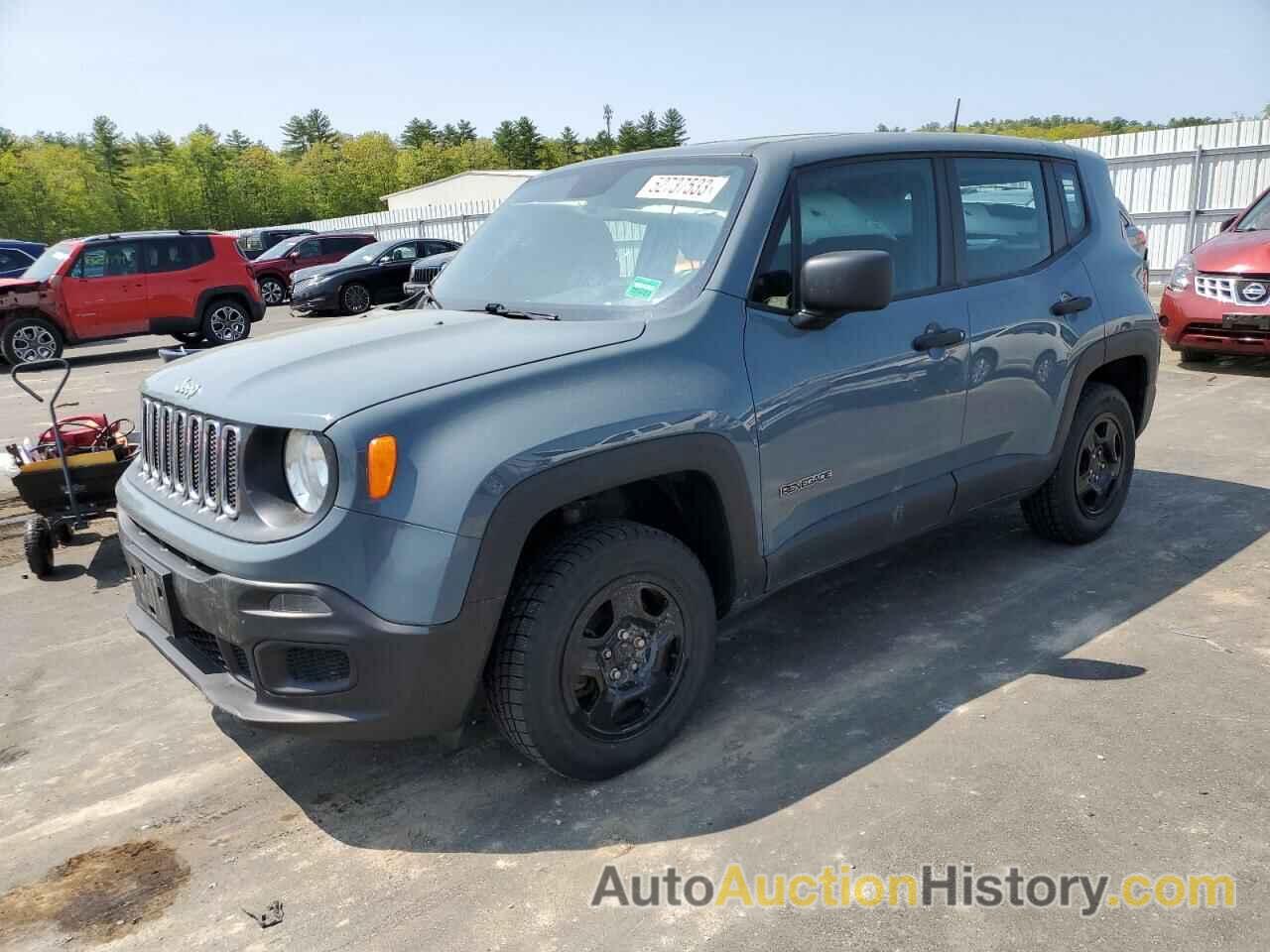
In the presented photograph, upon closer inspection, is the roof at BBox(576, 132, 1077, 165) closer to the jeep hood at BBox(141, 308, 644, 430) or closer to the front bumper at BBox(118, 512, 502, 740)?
the jeep hood at BBox(141, 308, 644, 430)

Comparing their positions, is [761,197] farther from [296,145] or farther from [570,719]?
[296,145]

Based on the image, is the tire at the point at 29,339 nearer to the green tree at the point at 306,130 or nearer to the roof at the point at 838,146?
the roof at the point at 838,146

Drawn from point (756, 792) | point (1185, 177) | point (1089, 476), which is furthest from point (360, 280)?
point (756, 792)

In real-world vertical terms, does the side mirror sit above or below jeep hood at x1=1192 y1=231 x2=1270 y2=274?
above

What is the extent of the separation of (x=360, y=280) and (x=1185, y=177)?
14.3 m

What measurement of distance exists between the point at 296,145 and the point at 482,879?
142 metres

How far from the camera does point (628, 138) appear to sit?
105 metres

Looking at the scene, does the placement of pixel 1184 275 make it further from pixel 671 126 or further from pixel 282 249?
pixel 671 126

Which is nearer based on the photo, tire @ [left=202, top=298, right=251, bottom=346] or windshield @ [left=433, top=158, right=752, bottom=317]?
windshield @ [left=433, top=158, right=752, bottom=317]

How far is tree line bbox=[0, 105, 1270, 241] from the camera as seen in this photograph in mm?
67062

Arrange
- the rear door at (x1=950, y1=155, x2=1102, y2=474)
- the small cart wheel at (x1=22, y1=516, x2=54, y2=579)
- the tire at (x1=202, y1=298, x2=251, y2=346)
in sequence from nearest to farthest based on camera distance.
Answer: the rear door at (x1=950, y1=155, x2=1102, y2=474) → the small cart wheel at (x1=22, y1=516, x2=54, y2=579) → the tire at (x1=202, y1=298, x2=251, y2=346)

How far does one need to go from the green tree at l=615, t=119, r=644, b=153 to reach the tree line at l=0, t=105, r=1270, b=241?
15cm

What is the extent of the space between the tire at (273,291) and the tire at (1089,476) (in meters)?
21.2

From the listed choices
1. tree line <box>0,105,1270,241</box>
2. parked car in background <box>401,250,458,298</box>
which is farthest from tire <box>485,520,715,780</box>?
tree line <box>0,105,1270,241</box>
